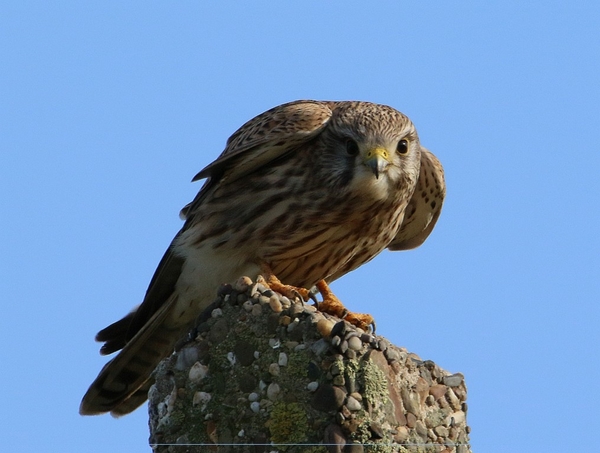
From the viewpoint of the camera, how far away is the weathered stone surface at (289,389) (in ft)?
12.9

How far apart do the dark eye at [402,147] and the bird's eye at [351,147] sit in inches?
9.7

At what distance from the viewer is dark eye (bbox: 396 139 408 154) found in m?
6.15

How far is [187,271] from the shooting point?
20.7ft

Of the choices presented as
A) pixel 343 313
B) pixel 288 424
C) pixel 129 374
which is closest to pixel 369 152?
pixel 343 313

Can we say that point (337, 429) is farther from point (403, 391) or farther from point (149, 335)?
point (149, 335)

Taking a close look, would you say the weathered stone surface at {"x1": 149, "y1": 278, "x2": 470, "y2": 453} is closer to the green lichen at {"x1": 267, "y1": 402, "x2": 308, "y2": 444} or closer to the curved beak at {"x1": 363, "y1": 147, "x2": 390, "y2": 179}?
the green lichen at {"x1": 267, "y1": 402, "x2": 308, "y2": 444}

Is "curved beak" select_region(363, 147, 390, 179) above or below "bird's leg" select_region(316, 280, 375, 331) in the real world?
above

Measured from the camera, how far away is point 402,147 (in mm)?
6180

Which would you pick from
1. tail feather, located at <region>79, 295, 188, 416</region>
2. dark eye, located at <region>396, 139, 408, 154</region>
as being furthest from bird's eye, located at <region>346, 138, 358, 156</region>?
tail feather, located at <region>79, 295, 188, 416</region>

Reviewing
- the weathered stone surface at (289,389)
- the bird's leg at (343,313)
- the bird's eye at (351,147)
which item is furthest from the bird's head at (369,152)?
the weathered stone surface at (289,389)

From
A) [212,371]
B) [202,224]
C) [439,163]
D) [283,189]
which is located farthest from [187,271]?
[212,371]

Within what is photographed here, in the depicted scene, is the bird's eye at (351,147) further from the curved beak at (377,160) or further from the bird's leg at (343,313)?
the bird's leg at (343,313)

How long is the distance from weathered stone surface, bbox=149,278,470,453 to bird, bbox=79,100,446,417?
1.48m

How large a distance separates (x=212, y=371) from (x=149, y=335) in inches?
89.3
